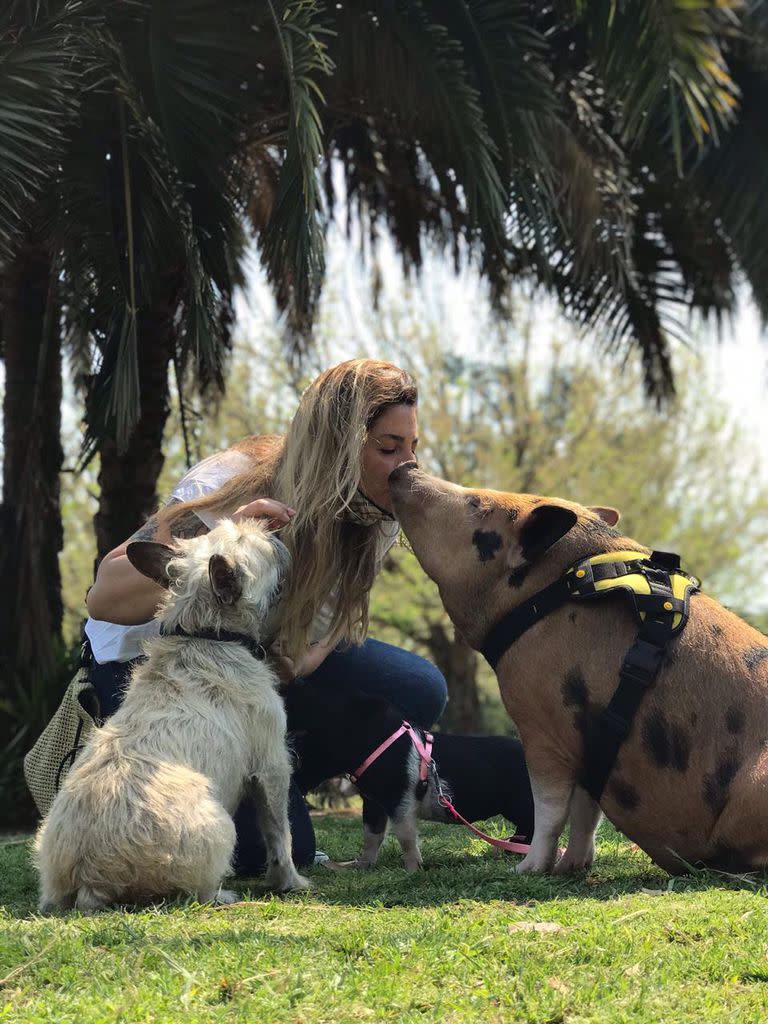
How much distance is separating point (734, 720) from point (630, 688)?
0.35 m

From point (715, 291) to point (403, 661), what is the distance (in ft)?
25.7

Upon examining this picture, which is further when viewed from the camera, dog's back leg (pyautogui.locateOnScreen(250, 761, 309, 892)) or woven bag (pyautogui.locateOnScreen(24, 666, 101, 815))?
woven bag (pyautogui.locateOnScreen(24, 666, 101, 815))

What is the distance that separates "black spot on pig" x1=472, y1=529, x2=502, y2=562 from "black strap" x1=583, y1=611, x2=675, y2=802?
24.2 inches

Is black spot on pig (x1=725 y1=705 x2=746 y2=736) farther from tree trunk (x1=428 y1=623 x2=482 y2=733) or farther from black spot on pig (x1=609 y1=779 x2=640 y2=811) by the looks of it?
tree trunk (x1=428 y1=623 x2=482 y2=733)

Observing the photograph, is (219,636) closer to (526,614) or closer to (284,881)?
(284,881)

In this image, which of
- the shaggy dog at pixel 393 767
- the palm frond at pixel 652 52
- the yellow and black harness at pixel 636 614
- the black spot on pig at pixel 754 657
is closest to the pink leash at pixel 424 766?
the shaggy dog at pixel 393 767

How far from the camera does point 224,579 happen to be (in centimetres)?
413

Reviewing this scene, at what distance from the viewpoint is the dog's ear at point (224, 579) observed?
13.4 ft

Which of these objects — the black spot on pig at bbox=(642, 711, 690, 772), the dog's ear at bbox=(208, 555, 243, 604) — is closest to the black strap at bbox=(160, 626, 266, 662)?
the dog's ear at bbox=(208, 555, 243, 604)

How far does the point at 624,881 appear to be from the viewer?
4.01m

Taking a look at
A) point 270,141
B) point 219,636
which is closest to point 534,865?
point 219,636

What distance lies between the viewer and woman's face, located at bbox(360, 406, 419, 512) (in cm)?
477

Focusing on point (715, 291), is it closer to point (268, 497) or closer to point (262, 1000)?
point (268, 497)

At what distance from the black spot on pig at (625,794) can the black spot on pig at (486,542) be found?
0.91 m
